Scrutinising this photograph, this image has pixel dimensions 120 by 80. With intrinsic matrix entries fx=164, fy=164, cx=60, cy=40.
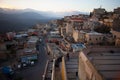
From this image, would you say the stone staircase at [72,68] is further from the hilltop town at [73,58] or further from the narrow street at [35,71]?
the narrow street at [35,71]

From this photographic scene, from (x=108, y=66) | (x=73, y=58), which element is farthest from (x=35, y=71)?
(x=108, y=66)

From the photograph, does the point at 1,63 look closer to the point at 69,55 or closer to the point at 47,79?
the point at 47,79

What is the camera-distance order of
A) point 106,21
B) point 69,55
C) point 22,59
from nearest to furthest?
point 69,55, point 22,59, point 106,21

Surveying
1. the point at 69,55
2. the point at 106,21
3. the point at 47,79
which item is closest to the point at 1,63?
the point at 47,79

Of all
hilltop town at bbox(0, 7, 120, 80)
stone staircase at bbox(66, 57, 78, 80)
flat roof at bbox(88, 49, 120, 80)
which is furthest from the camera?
stone staircase at bbox(66, 57, 78, 80)

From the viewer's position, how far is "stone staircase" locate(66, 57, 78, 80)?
754 centimetres

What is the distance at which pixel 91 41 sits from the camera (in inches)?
806

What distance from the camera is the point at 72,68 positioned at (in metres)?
8.61

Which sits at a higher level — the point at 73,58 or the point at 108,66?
the point at 108,66

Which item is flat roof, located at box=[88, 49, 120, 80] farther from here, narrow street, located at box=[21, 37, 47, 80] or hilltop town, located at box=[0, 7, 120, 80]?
narrow street, located at box=[21, 37, 47, 80]

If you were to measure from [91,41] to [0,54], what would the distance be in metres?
12.2

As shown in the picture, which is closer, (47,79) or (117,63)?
(117,63)

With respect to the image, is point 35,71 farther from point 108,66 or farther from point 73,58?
point 108,66

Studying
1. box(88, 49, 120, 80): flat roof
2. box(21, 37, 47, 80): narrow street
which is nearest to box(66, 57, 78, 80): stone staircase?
box(88, 49, 120, 80): flat roof
